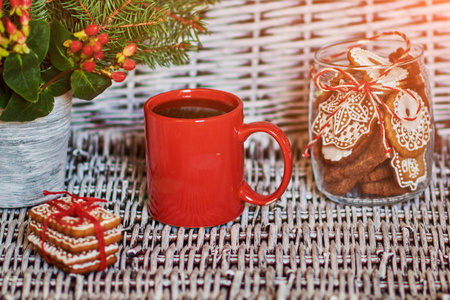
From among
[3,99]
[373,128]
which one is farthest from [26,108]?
[373,128]

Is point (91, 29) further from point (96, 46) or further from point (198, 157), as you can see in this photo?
point (198, 157)

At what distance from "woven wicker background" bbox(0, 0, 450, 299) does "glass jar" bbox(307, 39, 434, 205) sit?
0.03 m

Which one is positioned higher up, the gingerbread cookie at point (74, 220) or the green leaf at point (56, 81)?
the green leaf at point (56, 81)

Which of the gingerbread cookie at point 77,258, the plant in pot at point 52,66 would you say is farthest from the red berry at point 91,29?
the gingerbread cookie at point 77,258

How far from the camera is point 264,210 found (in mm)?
709

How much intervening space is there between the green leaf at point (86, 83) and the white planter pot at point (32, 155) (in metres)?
0.06

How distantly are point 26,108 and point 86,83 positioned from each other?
0.24 feet

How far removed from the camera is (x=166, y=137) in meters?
0.63

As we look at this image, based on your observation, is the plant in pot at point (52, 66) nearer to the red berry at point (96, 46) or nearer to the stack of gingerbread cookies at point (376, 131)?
the red berry at point (96, 46)

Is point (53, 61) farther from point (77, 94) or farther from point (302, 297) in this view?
point (302, 297)

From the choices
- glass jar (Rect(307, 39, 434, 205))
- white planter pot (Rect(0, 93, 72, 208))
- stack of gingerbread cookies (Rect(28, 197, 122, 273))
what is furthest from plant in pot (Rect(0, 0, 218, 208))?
glass jar (Rect(307, 39, 434, 205))

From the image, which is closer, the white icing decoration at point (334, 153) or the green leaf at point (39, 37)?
the green leaf at point (39, 37)

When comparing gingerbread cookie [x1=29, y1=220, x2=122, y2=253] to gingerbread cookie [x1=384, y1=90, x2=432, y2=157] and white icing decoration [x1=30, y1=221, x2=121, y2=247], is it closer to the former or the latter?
white icing decoration [x1=30, y1=221, x2=121, y2=247]

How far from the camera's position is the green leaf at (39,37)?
575 mm
